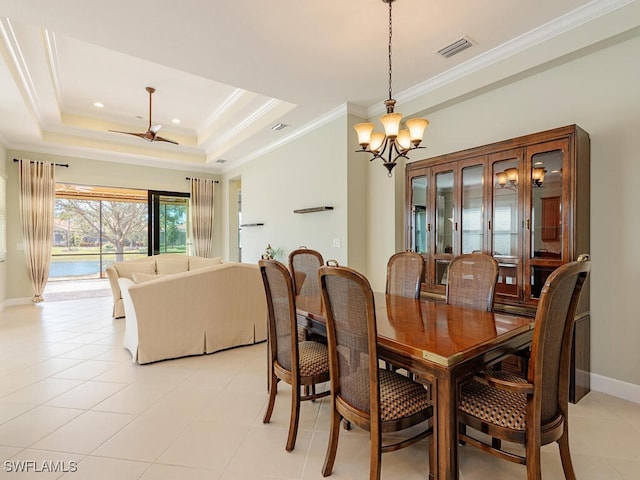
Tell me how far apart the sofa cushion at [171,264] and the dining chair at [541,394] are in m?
5.25

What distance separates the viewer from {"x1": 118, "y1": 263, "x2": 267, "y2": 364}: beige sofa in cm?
321

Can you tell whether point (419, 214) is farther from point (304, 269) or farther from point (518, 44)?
point (518, 44)

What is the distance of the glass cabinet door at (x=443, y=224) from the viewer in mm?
3287

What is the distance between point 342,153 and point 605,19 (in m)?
2.67

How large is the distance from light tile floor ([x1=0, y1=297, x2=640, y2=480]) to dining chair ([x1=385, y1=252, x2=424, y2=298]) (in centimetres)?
110

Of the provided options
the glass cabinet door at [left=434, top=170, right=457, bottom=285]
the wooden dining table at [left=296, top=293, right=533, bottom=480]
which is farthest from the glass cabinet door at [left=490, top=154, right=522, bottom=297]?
the wooden dining table at [left=296, top=293, right=533, bottom=480]

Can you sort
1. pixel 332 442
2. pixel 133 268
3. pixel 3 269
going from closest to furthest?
pixel 332 442
pixel 133 268
pixel 3 269

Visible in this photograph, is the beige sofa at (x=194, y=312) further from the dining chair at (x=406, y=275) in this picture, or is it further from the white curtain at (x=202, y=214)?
the white curtain at (x=202, y=214)

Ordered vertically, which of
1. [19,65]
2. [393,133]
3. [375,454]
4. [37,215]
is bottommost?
[375,454]

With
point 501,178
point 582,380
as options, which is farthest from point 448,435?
point 501,178

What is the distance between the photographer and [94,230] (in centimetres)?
881

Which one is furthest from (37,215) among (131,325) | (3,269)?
(131,325)

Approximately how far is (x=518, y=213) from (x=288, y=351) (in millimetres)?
2205

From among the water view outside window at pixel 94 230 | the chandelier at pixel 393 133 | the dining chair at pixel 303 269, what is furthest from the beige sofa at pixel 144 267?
the chandelier at pixel 393 133
